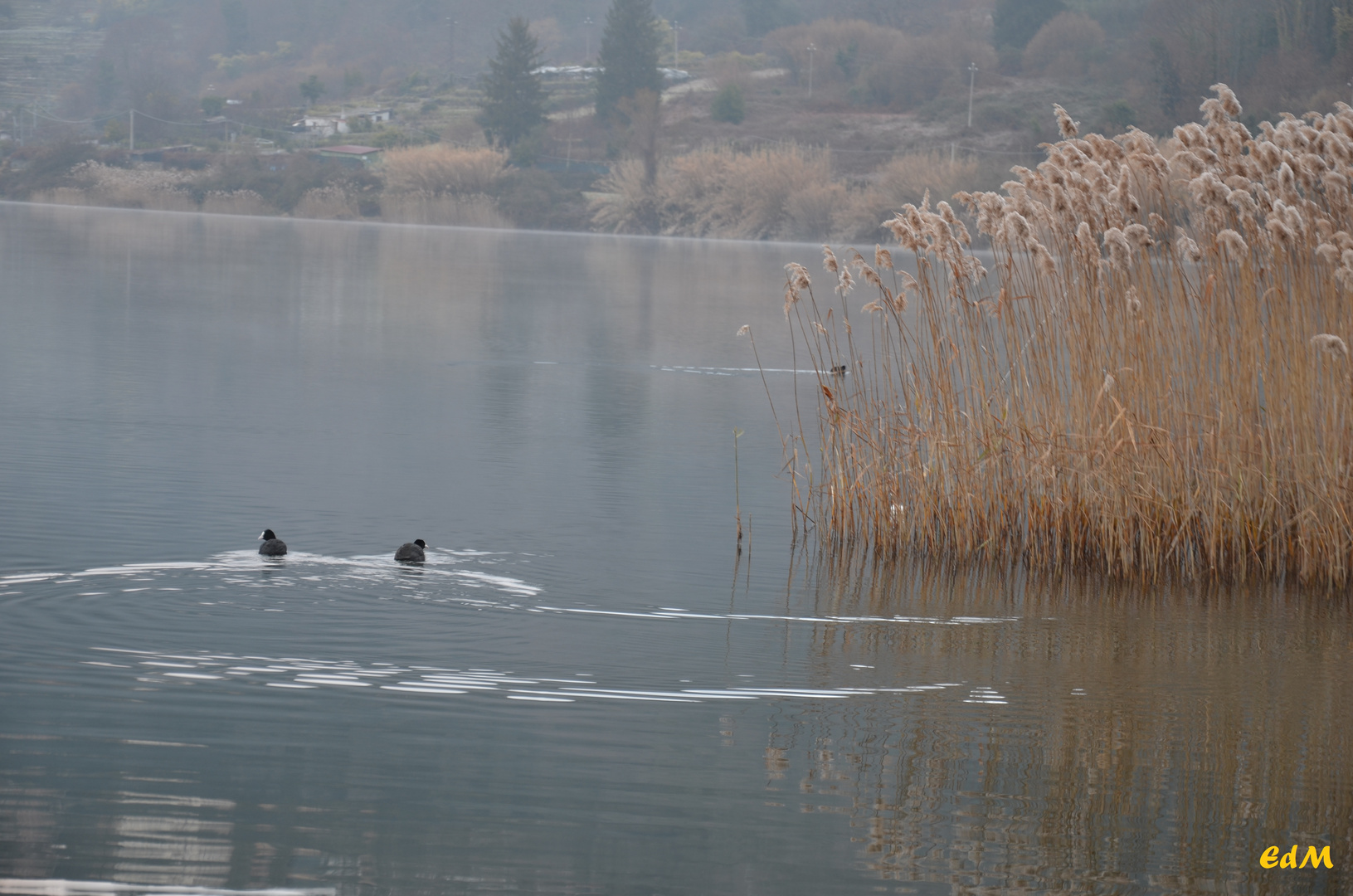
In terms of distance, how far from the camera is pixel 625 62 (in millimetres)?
72812

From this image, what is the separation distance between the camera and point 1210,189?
243 inches

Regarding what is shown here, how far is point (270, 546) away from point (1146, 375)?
11.8ft

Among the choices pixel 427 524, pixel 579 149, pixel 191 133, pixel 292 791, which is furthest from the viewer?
pixel 191 133

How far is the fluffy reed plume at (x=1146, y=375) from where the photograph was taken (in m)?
6.28


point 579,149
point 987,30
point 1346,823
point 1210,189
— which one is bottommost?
point 1346,823

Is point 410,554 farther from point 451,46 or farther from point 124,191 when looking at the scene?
point 451,46

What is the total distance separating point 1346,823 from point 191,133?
7972 centimetres

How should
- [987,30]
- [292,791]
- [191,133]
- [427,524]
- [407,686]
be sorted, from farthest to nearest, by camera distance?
1. [987,30]
2. [191,133]
3. [427,524]
4. [407,686]
5. [292,791]

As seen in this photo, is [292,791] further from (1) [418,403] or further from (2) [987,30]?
(2) [987,30]

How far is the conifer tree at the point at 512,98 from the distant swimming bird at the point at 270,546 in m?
63.3

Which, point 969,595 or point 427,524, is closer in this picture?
point 969,595

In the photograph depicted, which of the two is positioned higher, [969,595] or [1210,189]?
[1210,189]

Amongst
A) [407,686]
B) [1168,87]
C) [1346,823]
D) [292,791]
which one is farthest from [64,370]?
[1168,87]
